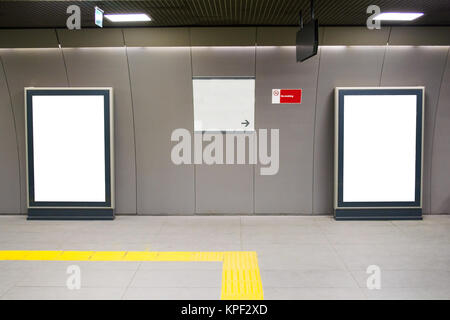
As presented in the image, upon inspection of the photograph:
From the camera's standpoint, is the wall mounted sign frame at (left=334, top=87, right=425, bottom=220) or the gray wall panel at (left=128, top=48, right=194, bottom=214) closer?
the wall mounted sign frame at (left=334, top=87, right=425, bottom=220)

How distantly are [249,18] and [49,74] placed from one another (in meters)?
3.72

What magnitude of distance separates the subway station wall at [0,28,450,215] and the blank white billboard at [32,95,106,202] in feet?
1.39

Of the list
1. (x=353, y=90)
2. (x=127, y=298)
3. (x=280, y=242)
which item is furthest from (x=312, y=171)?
(x=127, y=298)

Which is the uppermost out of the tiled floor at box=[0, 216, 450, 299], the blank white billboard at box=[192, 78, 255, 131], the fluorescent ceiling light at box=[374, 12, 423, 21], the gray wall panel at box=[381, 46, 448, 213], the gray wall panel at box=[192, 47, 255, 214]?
the fluorescent ceiling light at box=[374, 12, 423, 21]

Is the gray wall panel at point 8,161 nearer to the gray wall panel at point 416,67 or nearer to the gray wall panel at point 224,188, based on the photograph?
the gray wall panel at point 224,188

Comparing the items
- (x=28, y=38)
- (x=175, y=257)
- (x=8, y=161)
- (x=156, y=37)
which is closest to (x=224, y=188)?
(x=175, y=257)

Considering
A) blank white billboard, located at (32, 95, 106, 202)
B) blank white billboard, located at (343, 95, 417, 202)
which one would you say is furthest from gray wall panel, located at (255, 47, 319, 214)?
blank white billboard, located at (32, 95, 106, 202)

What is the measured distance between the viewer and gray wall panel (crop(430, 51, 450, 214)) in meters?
7.82

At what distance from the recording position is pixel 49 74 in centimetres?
779

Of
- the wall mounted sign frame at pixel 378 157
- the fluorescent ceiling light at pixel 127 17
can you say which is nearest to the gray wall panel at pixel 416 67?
the wall mounted sign frame at pixel 378 157

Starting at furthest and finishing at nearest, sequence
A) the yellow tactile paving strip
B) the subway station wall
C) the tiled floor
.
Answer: the subway station wall → the yellow tactile paving strip → the tiled floor

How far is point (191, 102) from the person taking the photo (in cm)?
780

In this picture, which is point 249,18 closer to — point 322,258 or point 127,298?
point 322,258

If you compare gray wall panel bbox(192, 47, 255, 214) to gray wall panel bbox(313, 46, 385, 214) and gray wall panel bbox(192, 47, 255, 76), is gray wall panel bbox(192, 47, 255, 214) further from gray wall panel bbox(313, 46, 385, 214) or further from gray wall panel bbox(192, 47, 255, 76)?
gray wall panel bbox(192, 47, 255, 76)
